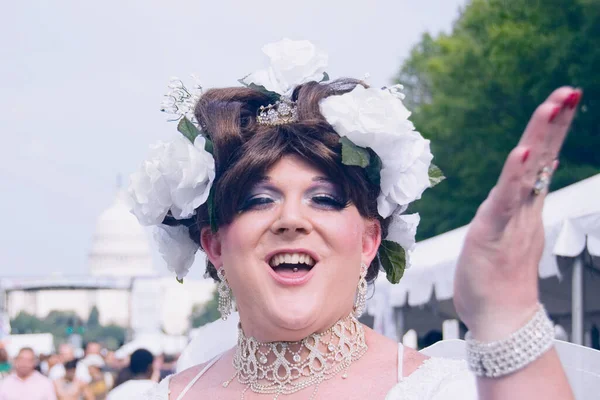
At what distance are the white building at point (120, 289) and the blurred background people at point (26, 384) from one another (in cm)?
5221

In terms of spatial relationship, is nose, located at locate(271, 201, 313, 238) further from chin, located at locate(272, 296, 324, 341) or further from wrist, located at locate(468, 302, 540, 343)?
wrist, located at locate(468, 302, 540, 343)

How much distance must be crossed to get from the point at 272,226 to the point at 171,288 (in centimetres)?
12795

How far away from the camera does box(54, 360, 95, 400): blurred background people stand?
10672 mm

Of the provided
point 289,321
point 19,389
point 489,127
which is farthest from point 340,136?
point 489,127

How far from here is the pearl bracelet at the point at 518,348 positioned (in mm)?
1410

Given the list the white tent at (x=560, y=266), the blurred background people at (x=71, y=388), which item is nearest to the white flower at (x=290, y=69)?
the white tent at (x=560, y=266)

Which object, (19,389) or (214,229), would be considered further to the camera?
(19,389)

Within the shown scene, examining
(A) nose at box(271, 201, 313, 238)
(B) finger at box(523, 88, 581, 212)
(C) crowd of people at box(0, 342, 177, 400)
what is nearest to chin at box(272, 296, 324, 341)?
(A) nose at box(271, 201, 313, 238)

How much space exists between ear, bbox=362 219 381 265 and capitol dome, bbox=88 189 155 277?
4225 inches

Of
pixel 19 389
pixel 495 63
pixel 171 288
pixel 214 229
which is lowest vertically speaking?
pixel 171 288

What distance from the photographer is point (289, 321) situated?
2303 millimetres

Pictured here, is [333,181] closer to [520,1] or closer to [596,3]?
[596,3]

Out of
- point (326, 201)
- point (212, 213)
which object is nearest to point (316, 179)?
point (326, 201)

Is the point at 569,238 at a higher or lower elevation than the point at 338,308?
lower
